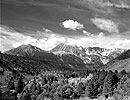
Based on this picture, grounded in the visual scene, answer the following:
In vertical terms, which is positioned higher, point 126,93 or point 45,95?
point 126,93

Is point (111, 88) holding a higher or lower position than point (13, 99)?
higher

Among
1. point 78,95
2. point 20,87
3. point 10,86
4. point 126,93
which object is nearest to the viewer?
point 126,93

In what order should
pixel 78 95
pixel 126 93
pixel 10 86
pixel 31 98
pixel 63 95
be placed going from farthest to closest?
pixel 10 86 → pixel 31 98 → pixel 78 95 → pixel 63 95 → pixel 126 93

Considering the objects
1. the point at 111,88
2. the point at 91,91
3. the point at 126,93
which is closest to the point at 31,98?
the point at 91,91

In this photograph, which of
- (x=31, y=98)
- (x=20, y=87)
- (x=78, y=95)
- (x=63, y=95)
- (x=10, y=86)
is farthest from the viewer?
(x=10, y=86)

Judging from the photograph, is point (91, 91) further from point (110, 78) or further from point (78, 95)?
point (110, 78)

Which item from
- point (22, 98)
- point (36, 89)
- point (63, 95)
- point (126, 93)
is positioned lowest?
point (36, 89)

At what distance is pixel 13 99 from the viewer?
375 feet

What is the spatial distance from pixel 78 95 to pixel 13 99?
3873 cm

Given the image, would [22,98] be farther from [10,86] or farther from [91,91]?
[10,86]

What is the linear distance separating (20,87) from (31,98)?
154 ft

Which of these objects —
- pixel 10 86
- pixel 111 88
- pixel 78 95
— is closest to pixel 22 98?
pixel 78 95

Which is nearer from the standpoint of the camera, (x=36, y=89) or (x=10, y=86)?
(x=36, y=89)

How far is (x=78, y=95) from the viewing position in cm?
11806
